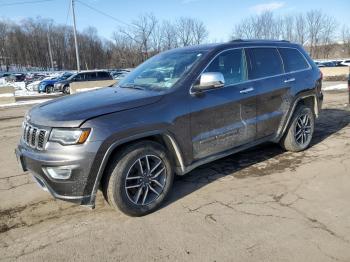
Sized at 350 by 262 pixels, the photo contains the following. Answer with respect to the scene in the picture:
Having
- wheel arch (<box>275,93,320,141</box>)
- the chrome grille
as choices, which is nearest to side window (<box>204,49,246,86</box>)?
wheel arch (<box>275,93,320,141</box>)

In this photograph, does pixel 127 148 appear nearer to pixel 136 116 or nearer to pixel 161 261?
pixel 136 116

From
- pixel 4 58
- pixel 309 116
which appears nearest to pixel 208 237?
pixel 309 116

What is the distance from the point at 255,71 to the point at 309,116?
1.73 m

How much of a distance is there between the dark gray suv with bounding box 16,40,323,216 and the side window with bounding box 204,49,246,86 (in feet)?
0.05

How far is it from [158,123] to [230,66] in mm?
1562

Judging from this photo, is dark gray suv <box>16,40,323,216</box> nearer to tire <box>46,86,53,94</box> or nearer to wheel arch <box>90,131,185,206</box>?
wheel arch <box>90,131,185,206</box>

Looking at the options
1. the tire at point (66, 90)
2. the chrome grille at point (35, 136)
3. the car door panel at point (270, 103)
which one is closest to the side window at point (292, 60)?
the car door panel at point (270, 103)

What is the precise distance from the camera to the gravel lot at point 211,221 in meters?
3.18

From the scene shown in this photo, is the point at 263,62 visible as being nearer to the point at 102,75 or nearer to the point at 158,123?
the point at 158,123

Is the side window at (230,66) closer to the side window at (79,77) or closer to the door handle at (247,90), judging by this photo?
the door handle at (247,90)

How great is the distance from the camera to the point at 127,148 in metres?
3.69

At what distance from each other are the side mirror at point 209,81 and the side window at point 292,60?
194 cm

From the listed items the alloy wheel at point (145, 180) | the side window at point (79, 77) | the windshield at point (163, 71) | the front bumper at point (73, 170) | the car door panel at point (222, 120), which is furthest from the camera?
the side window at point (79, 77)

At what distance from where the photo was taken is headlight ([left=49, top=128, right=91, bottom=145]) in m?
3.38
